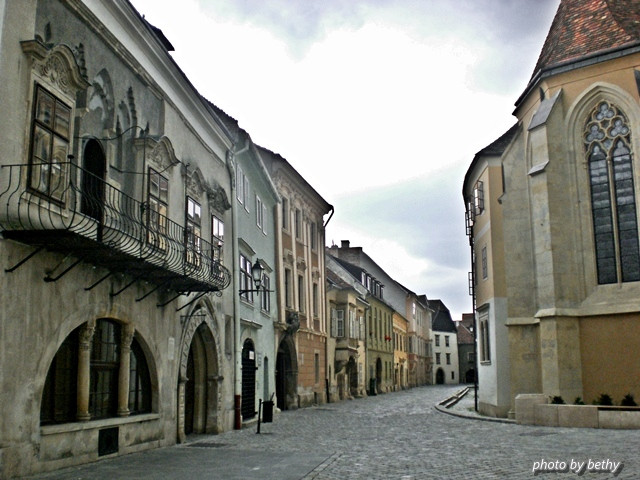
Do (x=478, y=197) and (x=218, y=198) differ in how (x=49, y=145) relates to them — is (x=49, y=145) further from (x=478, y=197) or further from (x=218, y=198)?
(x=478, y=197)

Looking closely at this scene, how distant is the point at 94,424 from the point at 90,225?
11.7 ft

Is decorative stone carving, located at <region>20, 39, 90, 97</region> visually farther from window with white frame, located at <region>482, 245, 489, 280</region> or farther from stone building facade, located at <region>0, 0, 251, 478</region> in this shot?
window with white frame, located at <region>482, 245, 489, 280</region>

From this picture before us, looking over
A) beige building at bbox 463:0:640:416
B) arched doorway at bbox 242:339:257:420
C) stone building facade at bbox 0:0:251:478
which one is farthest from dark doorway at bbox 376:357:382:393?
stone building facade at bbox 0:0:251:478

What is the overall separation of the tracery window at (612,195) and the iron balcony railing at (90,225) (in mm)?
13916

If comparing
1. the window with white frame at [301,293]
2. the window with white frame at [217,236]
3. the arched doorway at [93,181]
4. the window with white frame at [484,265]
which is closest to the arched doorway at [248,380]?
the window with white frame at [217,236]

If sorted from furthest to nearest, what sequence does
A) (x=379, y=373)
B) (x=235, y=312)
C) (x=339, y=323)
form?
(x=379, y=373)
(x=339, y=323)
(x=235, y=312)

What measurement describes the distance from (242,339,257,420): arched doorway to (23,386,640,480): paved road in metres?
1.87

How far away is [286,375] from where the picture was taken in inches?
1238

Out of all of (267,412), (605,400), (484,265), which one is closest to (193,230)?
(267,412)

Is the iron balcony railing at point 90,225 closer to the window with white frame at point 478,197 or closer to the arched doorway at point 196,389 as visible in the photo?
the arched doorway at point 196,389

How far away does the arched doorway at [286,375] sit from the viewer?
30875 mm

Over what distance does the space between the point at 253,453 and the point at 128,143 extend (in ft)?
22.5

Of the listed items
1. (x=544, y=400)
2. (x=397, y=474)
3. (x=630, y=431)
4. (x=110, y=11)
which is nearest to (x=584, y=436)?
(x=630, y=431)

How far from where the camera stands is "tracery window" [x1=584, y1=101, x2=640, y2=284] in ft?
77.2
